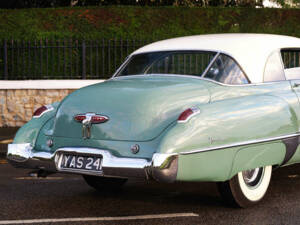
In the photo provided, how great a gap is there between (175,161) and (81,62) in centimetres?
1120

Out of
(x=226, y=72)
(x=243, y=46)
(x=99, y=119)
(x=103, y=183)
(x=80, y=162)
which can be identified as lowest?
(x=103, y=183)

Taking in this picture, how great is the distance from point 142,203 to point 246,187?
113cm

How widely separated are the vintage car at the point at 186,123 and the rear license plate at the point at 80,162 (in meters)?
0.01

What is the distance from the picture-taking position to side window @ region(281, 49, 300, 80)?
8.10 meters

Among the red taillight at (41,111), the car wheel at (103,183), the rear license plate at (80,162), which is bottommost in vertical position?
the car wheel at (103,183)

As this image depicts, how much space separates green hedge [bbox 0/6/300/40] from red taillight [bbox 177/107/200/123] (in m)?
11.1

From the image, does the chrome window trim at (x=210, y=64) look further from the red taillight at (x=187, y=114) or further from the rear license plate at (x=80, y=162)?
the rear license plate at (x=80, y=162)

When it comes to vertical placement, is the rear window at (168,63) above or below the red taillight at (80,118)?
above

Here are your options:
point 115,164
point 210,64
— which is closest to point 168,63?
point 210,64

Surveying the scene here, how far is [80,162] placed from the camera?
6336 mm

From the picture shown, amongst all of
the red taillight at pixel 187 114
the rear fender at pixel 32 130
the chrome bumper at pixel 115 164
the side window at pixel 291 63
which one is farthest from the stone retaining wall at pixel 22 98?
the red taillight at pixel 187 114

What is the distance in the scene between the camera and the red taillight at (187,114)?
604cm

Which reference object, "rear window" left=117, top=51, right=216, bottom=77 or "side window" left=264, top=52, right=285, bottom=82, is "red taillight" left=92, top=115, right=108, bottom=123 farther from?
"side window" left=264, top=52, right=285, bottom=82

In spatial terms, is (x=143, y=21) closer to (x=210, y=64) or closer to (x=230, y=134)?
(x=210, y=64)
